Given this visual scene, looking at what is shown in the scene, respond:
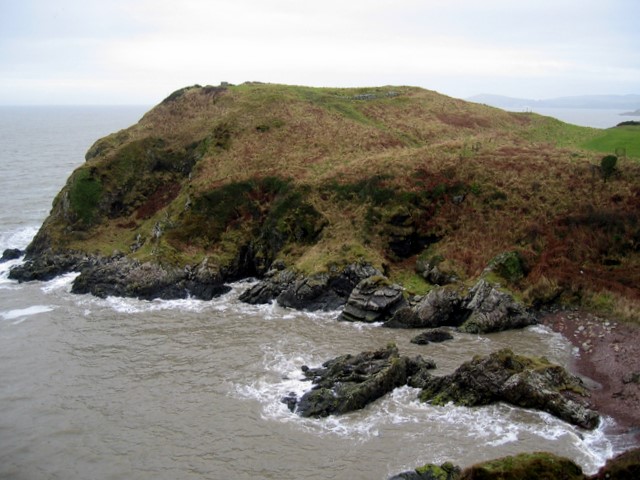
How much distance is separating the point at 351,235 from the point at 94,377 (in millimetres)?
23631

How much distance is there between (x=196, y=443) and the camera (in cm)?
2430

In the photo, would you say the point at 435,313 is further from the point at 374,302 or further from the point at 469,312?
the point at 374,302

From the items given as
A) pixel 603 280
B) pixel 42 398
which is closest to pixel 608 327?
pixel 603 280

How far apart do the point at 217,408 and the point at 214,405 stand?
1.22 feet

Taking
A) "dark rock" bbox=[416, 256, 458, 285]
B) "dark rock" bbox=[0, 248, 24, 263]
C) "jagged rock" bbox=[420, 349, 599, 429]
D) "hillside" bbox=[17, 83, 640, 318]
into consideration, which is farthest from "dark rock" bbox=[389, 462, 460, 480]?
"dark rock" bbox=[0, 248, 24, 263]

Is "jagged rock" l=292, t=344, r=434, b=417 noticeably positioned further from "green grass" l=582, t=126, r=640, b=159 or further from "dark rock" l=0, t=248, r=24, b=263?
"dark rock" l=0, t=248, r=24, b=263

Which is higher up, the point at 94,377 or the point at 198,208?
the point at 198,208

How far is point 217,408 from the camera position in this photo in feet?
89.0

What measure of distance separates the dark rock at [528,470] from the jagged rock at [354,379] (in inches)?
460

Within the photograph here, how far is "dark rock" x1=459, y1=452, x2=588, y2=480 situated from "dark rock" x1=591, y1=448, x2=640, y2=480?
96cm

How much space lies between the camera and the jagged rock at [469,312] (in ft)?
117

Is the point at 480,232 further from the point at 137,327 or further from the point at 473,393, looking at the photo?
the point at 137,327

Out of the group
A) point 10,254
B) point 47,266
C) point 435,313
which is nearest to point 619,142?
point 435,313

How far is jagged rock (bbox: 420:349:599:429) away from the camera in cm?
2552
